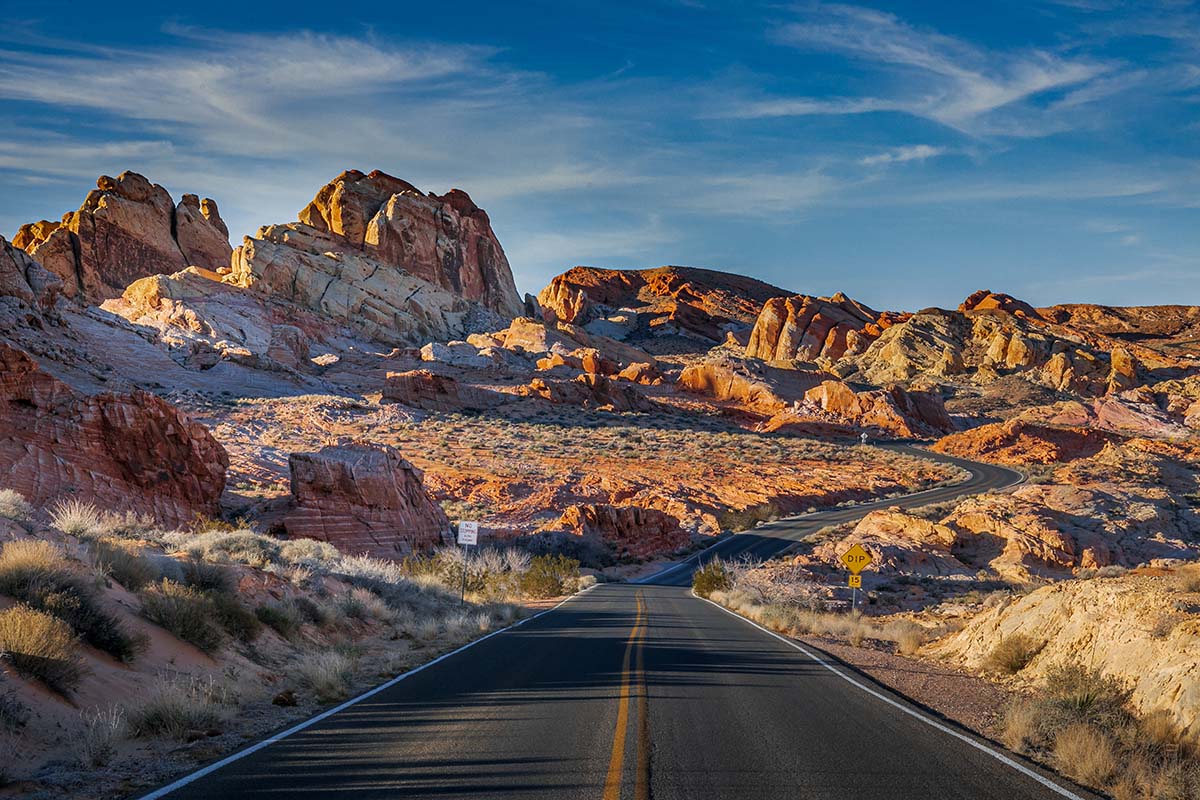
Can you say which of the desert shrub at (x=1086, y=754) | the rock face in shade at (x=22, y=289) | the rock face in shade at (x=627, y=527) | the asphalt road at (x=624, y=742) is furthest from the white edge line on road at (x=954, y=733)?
the rock face in shade at (x=22, y=289)

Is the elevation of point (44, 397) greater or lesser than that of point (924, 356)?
lesser

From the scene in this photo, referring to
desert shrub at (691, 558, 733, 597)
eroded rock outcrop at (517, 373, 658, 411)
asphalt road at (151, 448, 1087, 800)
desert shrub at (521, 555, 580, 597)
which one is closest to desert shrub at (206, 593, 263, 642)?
asphalt road at (151, 448, 1087, 800)

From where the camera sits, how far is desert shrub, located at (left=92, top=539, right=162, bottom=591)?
36.6ft

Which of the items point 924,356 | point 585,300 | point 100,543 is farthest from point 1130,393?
point 585,300

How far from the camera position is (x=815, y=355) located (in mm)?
143250

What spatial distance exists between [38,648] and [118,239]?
112779 mm

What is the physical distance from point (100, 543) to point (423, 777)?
8.24 metres

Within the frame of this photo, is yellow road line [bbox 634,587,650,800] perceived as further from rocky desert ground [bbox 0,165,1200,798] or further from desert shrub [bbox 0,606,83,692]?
desert shrub [bbox 0,606,83,692]

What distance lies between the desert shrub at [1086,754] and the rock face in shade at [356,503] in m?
24.7

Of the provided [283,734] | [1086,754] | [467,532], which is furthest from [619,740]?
[467,532]

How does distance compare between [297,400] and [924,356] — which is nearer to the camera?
[297,400]

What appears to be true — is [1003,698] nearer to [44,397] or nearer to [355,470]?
[355,470]

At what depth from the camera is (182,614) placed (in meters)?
10.8

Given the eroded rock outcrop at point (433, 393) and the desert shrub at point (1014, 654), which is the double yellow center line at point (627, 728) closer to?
the desert shrub at point (1014, 654)
